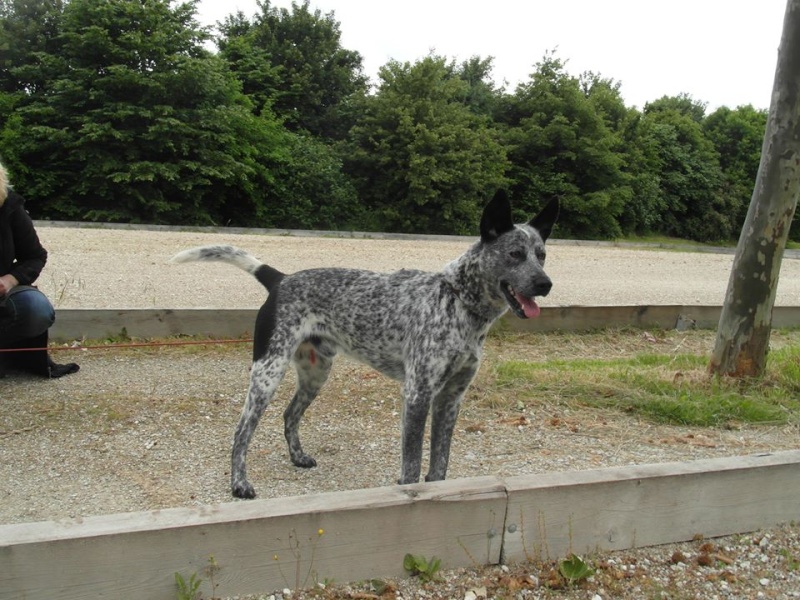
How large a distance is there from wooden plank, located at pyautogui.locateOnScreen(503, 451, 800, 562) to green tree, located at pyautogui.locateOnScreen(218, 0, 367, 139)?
22584 mm

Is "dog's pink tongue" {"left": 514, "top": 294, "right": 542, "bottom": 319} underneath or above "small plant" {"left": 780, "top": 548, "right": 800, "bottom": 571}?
above

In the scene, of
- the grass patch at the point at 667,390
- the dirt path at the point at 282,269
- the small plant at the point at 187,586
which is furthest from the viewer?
the dirt path at the point at 282,269

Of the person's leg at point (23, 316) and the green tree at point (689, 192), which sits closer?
the person's leg at point (23, 316)

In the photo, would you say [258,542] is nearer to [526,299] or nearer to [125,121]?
[526,299]

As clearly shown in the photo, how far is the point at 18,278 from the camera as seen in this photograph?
5.00m

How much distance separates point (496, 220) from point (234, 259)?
1.66 m

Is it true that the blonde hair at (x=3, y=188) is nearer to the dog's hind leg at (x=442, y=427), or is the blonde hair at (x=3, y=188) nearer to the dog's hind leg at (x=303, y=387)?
the dog's hind leg at (x=303, y=387)

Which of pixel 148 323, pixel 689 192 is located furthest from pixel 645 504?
pixel 689 192

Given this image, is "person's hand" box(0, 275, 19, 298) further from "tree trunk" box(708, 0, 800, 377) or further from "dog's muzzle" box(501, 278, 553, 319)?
"tree trunk" box(708, 0, 800, 377)

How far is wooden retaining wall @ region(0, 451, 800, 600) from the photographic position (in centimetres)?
258

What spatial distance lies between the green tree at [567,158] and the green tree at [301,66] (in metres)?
6.45

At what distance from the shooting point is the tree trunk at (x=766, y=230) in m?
5.33

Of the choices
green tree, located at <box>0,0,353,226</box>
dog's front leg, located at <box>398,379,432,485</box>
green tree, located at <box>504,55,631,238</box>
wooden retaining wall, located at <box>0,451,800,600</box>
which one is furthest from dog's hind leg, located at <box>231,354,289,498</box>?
green tree, located at <box>504,55,631,238</box>

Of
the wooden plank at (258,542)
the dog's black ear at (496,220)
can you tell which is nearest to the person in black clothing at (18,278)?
the wooden plank at (258,542)
